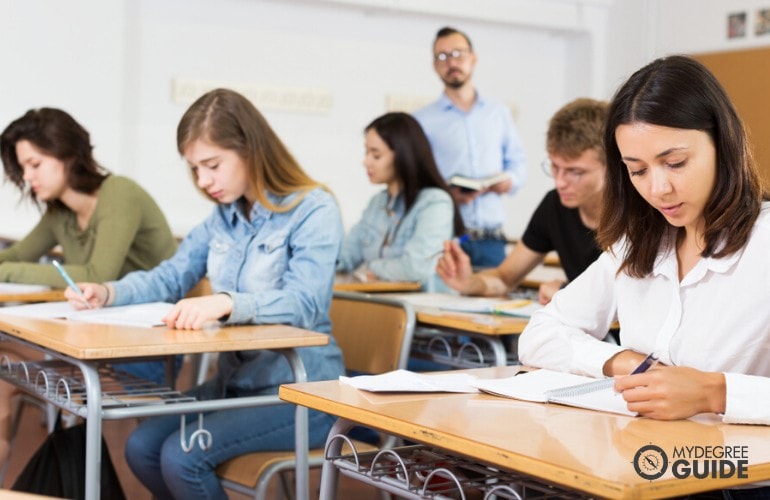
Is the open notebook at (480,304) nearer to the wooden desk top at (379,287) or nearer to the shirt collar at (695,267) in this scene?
the wooden desk top at (379,287)

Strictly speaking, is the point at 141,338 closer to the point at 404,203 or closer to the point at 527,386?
the point at 527,386

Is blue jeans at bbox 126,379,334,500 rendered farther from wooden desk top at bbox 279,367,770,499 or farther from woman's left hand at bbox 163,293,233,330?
wooden desk top at bbox 279,367,770,499

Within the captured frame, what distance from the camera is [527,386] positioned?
5.63ft

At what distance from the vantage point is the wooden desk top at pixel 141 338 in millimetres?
2080

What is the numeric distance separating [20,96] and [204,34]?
47.8 inches

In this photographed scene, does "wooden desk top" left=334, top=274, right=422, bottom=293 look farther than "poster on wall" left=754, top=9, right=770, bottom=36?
No

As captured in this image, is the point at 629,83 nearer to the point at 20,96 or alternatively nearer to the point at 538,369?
the point at 538,369

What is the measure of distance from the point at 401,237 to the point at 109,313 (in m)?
1.84

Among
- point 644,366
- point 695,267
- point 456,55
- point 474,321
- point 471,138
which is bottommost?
point 474,321

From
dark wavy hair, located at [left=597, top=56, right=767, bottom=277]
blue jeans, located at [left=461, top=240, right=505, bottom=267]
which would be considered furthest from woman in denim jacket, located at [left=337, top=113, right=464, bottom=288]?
dark wavy hair, located at [left=597, top=56, right=767, bottom=277]

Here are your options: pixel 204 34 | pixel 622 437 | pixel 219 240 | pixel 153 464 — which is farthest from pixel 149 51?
pixel 622 437

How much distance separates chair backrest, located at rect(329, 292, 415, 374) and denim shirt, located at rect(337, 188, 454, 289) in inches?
40.0

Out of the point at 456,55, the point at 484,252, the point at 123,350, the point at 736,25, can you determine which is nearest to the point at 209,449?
the point at 123,350

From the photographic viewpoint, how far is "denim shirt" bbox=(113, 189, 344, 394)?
96.5 inches
